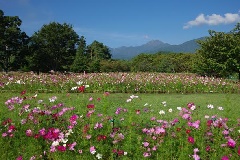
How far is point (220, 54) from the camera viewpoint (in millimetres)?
21453

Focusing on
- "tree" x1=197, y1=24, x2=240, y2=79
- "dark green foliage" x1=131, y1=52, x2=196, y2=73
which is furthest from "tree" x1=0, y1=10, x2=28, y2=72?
"tree" x1=197, y1=24, x2=240, y2=79

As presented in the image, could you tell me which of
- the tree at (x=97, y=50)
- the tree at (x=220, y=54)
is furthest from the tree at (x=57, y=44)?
the tree at (x=220, y=54)

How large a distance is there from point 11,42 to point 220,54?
70.1 feet

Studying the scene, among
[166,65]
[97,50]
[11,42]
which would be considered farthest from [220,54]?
[97,50]

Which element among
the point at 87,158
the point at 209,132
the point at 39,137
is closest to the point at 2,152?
the point at 39,137

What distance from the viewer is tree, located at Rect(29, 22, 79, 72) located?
4075 centimetres

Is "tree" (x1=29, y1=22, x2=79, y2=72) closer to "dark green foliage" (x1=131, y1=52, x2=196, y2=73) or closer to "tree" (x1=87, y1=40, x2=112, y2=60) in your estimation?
"dark green foliage" (x1=131, y1=52, x2=196, y2=73)

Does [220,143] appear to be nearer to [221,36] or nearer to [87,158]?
[87,158]

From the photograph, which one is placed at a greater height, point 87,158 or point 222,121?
point 222,121

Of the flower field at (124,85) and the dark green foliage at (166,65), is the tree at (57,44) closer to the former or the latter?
the dark green foliage at (166,65)

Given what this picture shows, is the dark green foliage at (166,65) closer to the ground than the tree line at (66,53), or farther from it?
closer to the ground

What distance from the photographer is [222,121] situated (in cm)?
537

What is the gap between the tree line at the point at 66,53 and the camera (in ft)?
70.7

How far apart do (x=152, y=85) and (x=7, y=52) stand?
70.8ft
